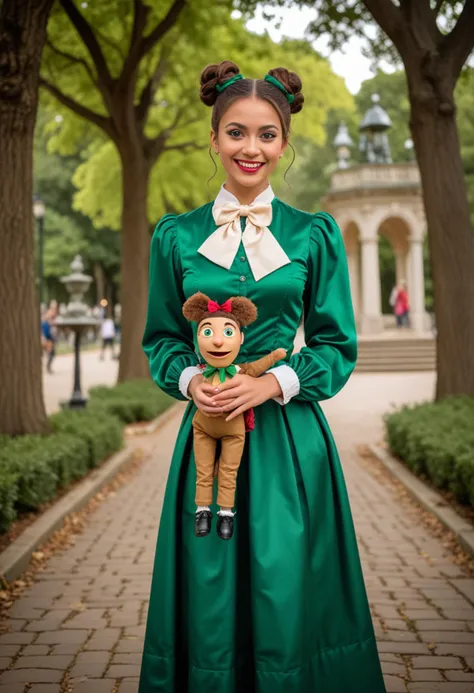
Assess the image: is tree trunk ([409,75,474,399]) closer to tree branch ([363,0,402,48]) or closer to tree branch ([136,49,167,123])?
tree branch ([363,0,402,48])

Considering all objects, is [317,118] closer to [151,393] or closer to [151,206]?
[151,206]

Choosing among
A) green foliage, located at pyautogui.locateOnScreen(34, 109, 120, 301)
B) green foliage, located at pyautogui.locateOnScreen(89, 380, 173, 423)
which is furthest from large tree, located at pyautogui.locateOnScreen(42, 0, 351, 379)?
green foliage, located at pyautogui.locateOnScreen(34, 109, 120, 301)

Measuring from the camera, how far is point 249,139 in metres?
2.42

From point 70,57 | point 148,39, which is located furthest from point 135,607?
point 70,57

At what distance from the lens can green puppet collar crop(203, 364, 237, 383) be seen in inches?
86.7

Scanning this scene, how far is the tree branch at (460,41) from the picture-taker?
864cm

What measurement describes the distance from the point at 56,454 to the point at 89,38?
24.5 feet

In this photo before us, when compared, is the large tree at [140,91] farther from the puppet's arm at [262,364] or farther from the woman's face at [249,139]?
the puppet's arm at [262,364]

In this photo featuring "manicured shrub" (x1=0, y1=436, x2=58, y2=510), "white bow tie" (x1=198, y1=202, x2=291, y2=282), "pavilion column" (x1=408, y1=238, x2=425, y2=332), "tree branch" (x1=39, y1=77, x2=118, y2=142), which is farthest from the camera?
"pavilion column" (x1=408, y1=238, x2=425, y2=332)

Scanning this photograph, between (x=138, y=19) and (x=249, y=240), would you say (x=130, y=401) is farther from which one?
(x=249, y=240)

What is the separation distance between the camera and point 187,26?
1191 centimetres

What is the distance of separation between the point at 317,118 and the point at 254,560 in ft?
54.5

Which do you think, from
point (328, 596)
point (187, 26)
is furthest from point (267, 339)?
point (187, 26)

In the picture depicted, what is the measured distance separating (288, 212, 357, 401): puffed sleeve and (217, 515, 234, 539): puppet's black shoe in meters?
0.45
